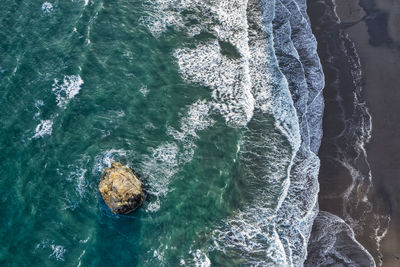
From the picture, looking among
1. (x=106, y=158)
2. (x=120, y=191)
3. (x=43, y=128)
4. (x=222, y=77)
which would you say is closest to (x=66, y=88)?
(x=43, y=128)

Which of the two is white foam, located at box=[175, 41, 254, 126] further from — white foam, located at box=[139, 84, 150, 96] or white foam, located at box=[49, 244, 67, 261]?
white foam, located at box=[49, 244, 67, 261]

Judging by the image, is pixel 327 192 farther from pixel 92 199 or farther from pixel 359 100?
pixel 92 199

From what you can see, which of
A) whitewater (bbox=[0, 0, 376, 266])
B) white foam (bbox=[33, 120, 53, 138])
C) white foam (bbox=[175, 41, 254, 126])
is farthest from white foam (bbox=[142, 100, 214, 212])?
white foam (bbox=[33, 120, 53, 138])

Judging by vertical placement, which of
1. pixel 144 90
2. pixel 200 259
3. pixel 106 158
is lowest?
pixel 200 259

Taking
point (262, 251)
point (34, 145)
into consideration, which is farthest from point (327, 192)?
point (34, 145)

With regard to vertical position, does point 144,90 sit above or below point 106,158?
above

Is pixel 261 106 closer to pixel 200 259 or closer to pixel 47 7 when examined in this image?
pixel 200 259
